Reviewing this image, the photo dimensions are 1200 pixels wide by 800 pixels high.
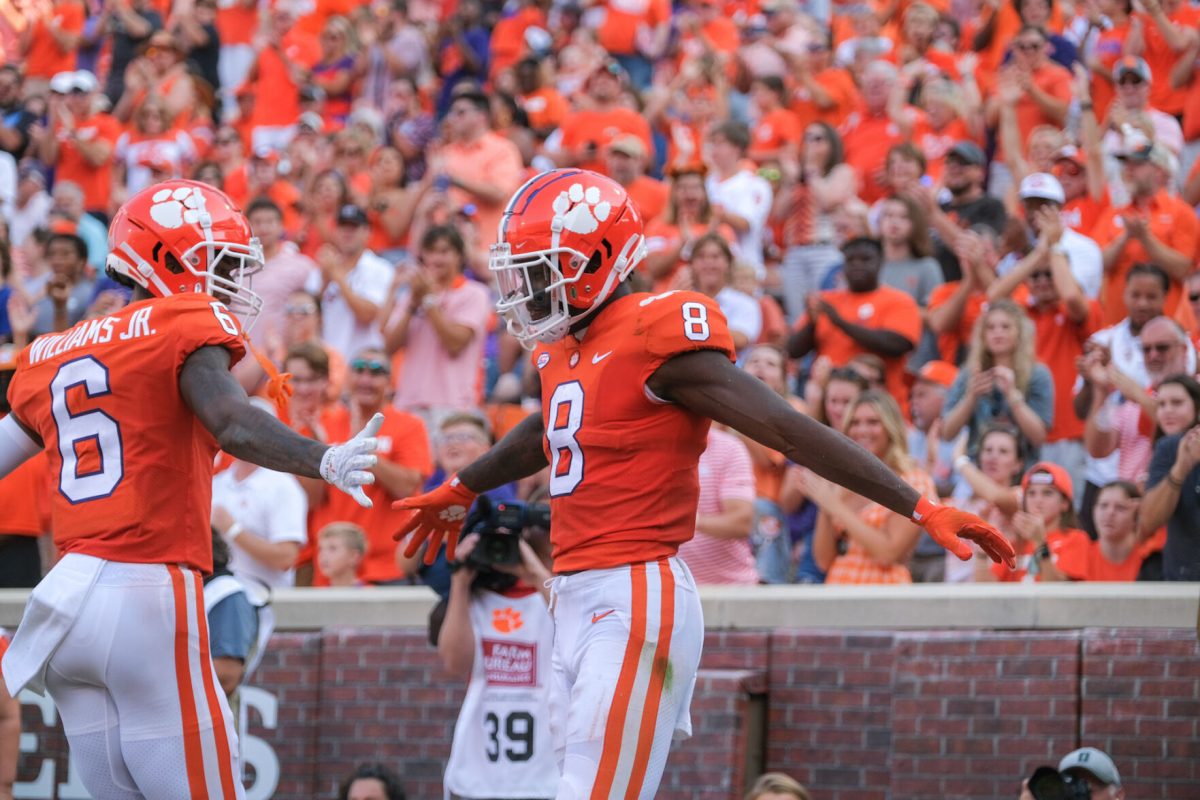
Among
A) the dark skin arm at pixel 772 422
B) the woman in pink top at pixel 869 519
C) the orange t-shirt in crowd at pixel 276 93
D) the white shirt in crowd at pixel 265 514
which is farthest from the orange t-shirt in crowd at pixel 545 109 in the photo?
the dark skin arm at pixel 772 422

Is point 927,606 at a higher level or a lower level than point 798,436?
lower

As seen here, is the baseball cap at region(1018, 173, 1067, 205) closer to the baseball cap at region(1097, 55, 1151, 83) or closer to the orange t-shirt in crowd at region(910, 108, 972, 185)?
the baseball cap at region(1097, 55, 1151, 83)

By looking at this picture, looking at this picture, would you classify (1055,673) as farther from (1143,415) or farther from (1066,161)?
(1066,161)

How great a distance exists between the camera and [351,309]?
1180cm

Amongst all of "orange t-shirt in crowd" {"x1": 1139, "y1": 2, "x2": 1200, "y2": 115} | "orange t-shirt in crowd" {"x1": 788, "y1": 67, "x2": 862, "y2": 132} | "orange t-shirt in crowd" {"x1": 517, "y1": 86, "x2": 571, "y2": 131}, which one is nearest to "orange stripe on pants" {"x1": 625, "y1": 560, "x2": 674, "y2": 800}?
"orange t-shirt in crowd" {"x1": 1139, "y1": 2, "x2": 1200, "y2": 115}

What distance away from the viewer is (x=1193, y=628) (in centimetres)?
686

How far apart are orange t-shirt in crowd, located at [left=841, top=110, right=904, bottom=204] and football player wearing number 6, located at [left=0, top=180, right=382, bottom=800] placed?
8.61 m

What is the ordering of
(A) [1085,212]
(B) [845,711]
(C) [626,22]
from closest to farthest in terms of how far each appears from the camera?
(B) [845,711] < (A) [1085,212] < (C) [626,22]

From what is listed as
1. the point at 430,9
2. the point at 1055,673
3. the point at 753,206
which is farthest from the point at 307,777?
the point at 430,9

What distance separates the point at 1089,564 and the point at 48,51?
13.7 m

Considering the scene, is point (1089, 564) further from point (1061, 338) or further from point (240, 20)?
point (240, 20)

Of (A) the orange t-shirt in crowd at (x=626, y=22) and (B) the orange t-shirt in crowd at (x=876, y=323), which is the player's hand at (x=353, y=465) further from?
(A) the orange t-shirt in crowd at (x=626, y=22)

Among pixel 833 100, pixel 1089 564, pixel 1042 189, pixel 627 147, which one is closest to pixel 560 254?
pixel 1089 564

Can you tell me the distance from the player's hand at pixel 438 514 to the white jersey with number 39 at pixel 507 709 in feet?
3.33
